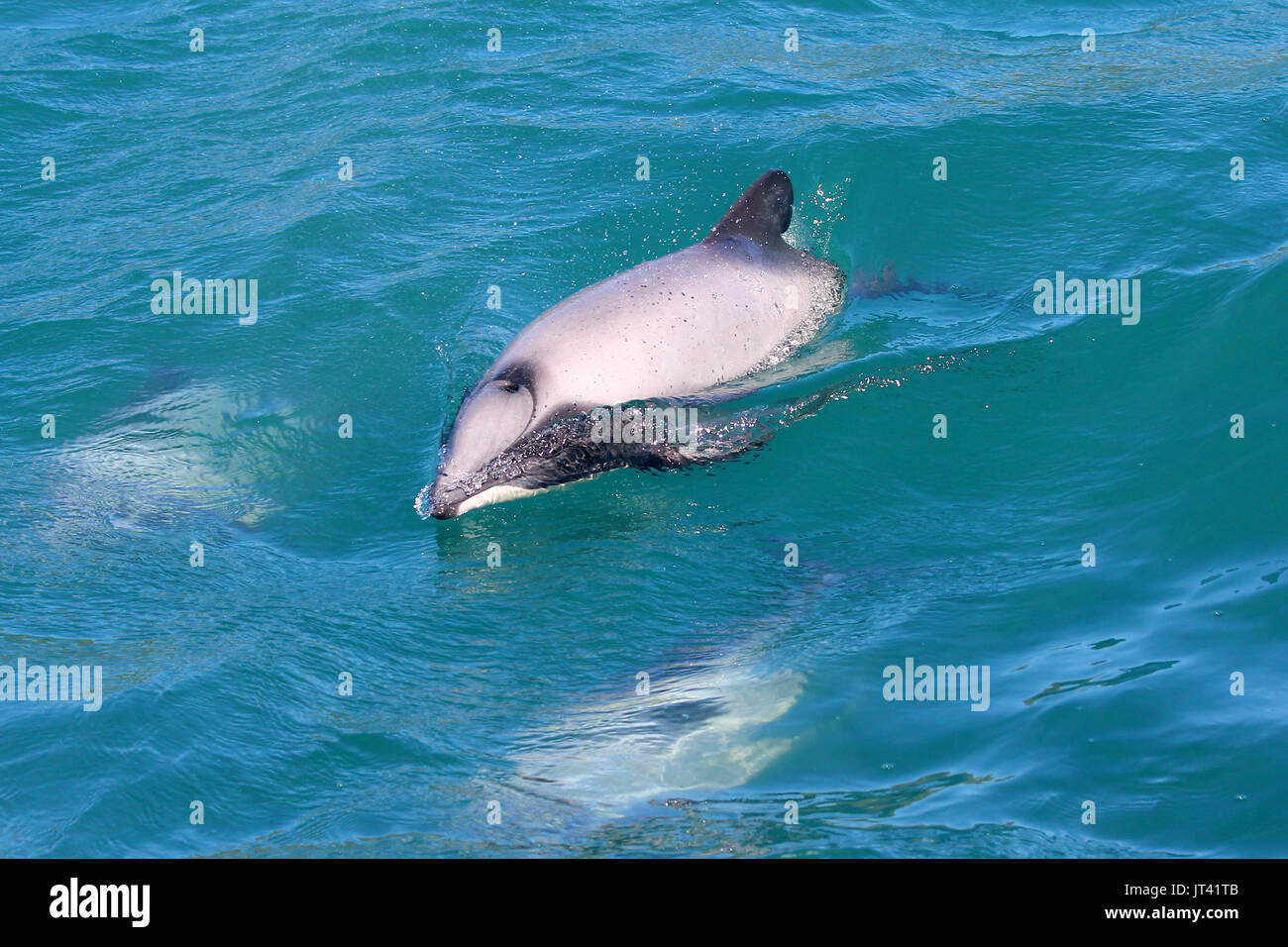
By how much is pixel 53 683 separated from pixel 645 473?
217 inches

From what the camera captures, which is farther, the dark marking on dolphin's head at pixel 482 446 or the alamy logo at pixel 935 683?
the dark marking on dolphin's head at pixel 482 446

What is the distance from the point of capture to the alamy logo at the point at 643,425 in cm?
1257

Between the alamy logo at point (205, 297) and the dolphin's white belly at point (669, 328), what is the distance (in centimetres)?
482

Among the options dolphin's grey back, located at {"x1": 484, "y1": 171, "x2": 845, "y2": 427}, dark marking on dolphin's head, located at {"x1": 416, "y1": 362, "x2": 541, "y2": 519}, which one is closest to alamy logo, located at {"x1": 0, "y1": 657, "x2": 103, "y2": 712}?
dark marking on dolphin's head, located at {"x1": 416, "y1": 362, "x2": 541, "y2": 519}

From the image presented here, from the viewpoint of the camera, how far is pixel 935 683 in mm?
9602

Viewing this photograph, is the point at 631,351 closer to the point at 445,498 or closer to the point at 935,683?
the point at 445,498

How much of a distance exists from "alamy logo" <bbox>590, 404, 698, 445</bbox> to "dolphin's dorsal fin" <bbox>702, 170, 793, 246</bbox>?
→ 2790 millimetres

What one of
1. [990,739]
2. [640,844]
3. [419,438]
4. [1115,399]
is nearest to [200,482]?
[419,438]

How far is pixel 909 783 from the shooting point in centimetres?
840
